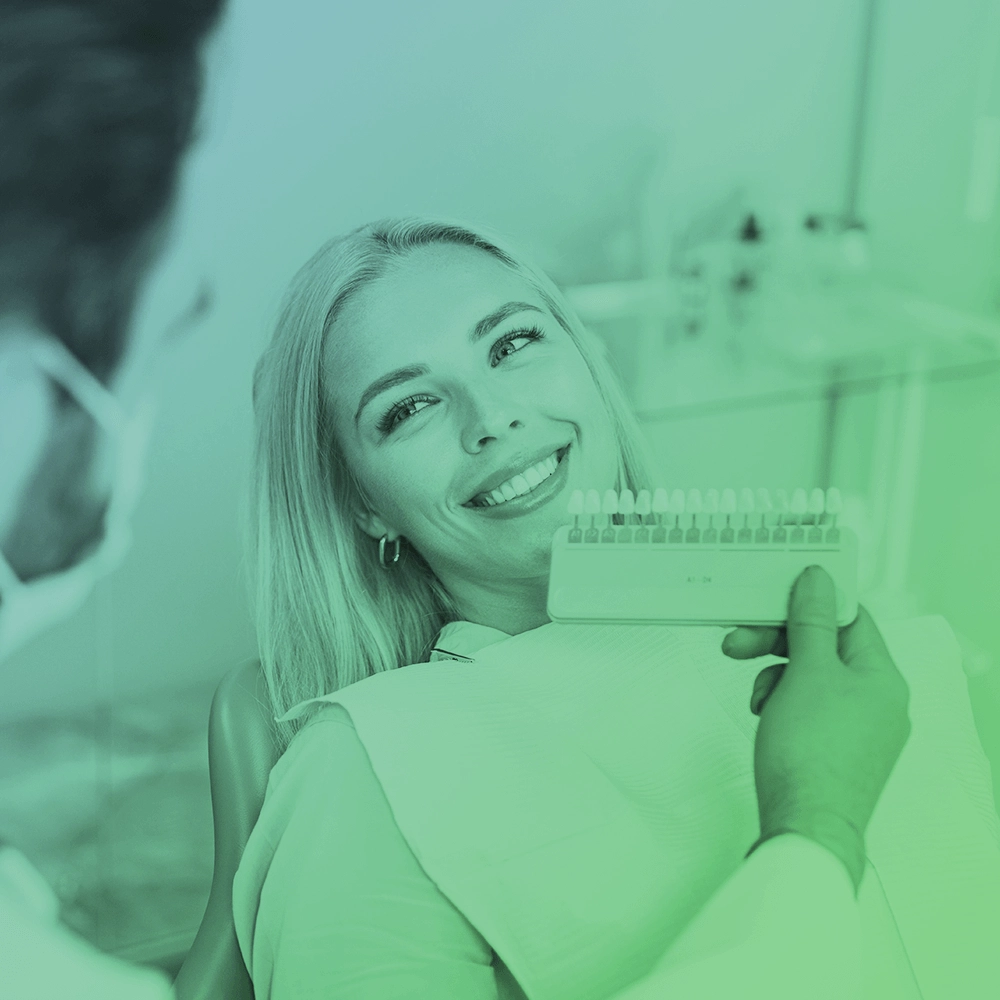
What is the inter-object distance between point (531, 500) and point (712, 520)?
16cm

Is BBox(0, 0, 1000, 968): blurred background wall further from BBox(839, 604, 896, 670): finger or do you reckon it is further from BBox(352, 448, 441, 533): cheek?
BBox(839, 604, 896, 670): finger

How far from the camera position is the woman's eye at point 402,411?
0.80 meters

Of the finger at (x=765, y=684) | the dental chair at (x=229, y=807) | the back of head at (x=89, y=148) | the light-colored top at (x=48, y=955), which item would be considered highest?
the back of head at (x=89, y=148)

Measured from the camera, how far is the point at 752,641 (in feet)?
2.30

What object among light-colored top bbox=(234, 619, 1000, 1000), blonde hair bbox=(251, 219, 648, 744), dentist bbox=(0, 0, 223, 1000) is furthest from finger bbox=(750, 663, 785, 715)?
dentist bbox=(0, 0, 223, 1000)

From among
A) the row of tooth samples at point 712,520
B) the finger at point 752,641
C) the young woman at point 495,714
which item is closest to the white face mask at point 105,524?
the young woman at point 495,714

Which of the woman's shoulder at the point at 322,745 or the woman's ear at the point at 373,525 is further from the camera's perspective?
the woman's ear at the point at 373,525

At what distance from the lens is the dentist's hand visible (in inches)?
23.5

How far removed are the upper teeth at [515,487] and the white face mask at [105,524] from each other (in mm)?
283

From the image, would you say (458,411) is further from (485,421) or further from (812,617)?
(812,617)

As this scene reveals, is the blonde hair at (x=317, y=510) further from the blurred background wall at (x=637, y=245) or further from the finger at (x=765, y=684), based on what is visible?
the finger at (x=765, y=684)

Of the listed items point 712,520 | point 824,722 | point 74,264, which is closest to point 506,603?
point 712,520

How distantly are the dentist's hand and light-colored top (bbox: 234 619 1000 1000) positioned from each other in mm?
25

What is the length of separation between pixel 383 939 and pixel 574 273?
24.2 inches
